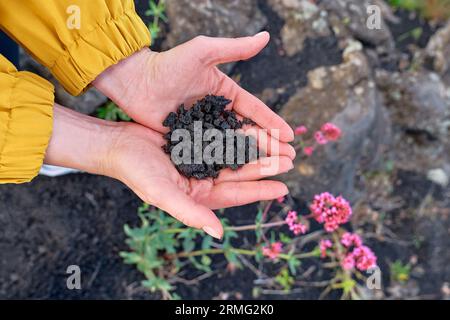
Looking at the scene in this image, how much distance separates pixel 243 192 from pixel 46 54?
36.7 inches

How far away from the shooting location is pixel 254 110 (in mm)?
2123

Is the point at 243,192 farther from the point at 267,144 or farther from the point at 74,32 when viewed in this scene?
the point at 74,32

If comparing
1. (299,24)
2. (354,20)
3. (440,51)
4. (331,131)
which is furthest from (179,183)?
(440,51)

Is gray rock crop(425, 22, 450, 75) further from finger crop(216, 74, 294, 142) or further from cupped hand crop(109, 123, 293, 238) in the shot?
cupped hand crop(109, 123, 293, 238)

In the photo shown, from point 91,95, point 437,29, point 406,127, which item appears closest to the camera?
point 91,95

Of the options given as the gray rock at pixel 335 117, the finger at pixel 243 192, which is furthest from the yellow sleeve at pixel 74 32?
the gray rock at pixel 335 117

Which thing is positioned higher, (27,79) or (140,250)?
(27,79)

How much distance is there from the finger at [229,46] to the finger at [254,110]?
0.21 metres

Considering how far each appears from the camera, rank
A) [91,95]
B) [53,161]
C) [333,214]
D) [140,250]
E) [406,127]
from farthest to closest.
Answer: [406,127] < [91,95] < [140,250] < [333,214] < [53,161]

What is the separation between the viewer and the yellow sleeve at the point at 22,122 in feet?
5.35

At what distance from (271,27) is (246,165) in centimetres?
126

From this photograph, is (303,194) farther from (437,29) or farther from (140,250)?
(437,29)

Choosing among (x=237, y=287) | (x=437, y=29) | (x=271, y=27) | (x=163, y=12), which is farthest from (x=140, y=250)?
(x=437, y=29)

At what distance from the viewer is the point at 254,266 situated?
275cm
